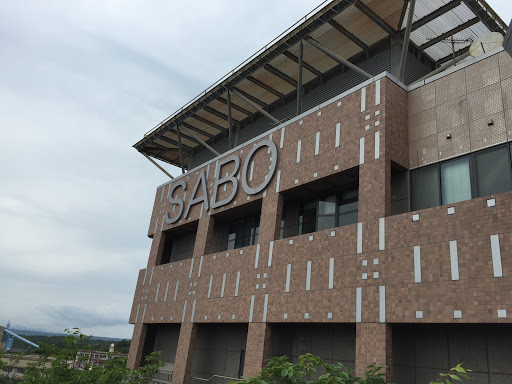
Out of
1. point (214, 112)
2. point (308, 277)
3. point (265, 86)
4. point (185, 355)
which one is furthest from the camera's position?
point (214, 112)

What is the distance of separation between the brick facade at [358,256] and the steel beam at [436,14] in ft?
18.1

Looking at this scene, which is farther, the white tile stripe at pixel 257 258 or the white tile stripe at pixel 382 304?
the white tile stripe at pixel 257 258

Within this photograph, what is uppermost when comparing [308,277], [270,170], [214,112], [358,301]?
[214,112]

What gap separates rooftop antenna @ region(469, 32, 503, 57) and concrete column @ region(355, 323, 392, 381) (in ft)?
41.1

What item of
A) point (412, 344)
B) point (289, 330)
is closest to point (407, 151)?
point (412, 344)

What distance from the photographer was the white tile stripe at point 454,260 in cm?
1332

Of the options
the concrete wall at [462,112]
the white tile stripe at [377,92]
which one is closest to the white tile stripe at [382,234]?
the concrete wall at [462,112]

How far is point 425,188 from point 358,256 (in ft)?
12.9

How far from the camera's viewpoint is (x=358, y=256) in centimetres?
1641

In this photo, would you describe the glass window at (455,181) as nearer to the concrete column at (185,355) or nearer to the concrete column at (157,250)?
the concrete column at (185,355)

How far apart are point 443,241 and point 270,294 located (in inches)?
342

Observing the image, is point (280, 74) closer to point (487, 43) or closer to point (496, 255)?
point (487, 43)

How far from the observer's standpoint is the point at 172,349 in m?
28.9

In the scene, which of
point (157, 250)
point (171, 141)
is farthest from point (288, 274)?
point (171, 141)
